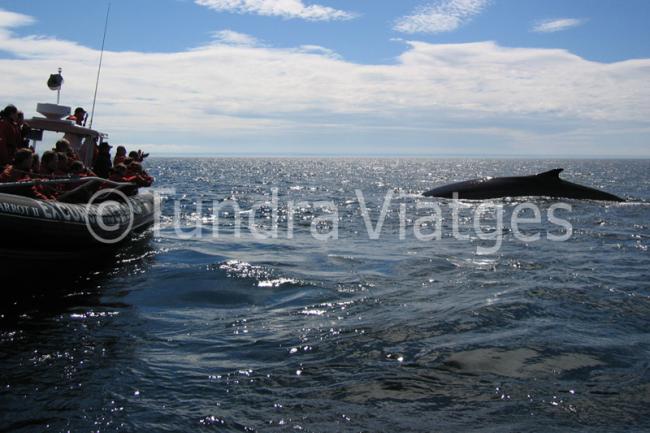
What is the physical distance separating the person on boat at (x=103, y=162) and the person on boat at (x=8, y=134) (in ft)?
14.6

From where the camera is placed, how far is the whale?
2622 centimetres

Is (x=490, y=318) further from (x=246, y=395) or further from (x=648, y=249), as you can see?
(x=648, y=249)

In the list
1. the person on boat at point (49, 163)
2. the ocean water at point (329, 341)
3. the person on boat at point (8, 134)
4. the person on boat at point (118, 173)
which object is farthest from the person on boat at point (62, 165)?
the person on boat at point (118, 173)

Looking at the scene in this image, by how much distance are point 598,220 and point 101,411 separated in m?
17.8

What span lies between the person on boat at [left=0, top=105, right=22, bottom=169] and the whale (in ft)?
63.3

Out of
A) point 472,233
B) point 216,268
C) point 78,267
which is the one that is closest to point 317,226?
point 472,233

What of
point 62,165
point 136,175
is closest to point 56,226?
point 62,165

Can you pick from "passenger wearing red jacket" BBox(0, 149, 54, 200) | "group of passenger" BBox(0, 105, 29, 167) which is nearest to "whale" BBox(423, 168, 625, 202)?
"group of passenger" BBox(0, 105, 29, 167)

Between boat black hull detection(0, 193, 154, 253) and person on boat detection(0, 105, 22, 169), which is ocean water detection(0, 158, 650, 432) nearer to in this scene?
boat black hull detection(0, 193, 154, 253)

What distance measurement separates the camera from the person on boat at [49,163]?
11.2 metres

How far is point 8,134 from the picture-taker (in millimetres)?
12219

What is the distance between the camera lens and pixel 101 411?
536 cm

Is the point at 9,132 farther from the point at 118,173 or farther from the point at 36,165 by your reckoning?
the point at 118,173

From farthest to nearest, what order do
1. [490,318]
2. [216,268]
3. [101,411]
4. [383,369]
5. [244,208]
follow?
[244,208], [216,268], [490,318], [383,369], [101,411]
